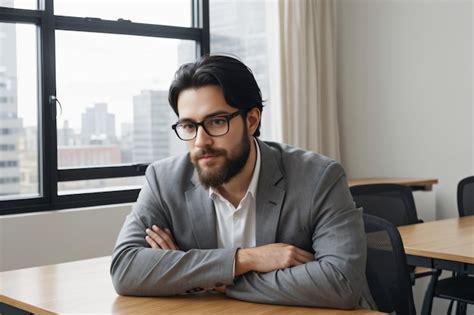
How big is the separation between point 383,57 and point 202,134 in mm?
3569

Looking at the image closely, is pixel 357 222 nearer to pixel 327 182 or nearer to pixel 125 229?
pixel 327 182

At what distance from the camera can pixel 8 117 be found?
13.3 feet

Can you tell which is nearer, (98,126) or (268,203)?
(268,203)

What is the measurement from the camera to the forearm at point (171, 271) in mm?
1997

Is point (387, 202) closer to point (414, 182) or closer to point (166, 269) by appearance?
point (166, 269)

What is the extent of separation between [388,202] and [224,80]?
139 centimetres

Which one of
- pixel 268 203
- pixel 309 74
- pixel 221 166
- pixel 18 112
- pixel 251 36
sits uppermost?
pixel 251 36

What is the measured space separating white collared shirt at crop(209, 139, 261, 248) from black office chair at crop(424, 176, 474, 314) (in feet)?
4.34

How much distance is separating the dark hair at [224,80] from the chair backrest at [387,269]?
52cm

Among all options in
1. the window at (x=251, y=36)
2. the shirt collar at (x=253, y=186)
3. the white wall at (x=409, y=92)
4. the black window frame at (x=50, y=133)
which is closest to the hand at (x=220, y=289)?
the shirt collar at (x=253, y=186)

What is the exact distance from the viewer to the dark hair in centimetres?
213

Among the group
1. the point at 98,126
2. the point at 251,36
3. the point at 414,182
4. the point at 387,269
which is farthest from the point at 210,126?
the point at 251,36

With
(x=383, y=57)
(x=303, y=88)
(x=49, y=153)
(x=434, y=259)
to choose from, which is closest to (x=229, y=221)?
(x=434, y=259)

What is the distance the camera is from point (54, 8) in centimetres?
425
